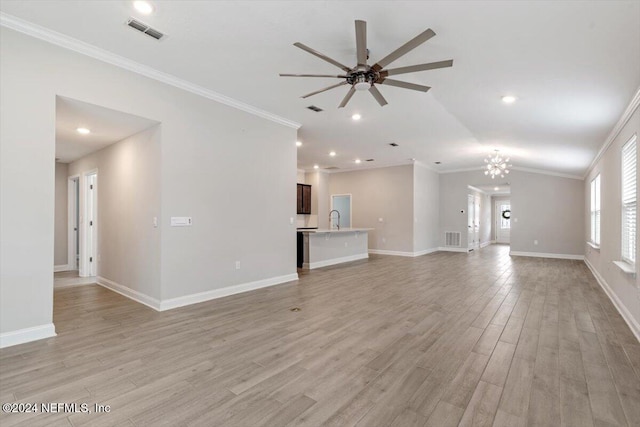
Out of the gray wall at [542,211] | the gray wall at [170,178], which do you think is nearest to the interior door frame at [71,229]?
the gray wall at [170,178]

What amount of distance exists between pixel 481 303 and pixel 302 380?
315 cm

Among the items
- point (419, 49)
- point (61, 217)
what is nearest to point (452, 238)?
point (419, 49)

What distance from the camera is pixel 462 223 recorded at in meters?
10.5

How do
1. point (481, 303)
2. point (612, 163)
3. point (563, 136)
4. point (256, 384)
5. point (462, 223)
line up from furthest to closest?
point (462, 223) → point (563, 136) → point (612, 163) → point (481, 303) → point (256, 384)

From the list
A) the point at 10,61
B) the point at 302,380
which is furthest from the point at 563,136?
the point at 10,61

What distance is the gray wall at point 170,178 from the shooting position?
9.21ft

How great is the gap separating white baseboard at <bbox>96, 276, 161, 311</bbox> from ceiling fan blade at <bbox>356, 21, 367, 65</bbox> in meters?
3.63

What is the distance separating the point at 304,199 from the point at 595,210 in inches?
294

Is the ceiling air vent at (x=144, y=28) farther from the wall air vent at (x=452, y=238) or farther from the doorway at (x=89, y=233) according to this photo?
the wall air vent at (x=452, y=238)

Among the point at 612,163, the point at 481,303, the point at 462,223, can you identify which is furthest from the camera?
the point at 462,223

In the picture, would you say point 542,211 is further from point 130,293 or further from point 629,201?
point 130,293

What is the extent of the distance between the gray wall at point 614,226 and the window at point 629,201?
15 centimetres

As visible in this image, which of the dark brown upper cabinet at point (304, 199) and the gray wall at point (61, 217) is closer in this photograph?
the gray wall at point (61, 217)

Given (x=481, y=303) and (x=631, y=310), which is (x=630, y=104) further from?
(x=481, y=303)
